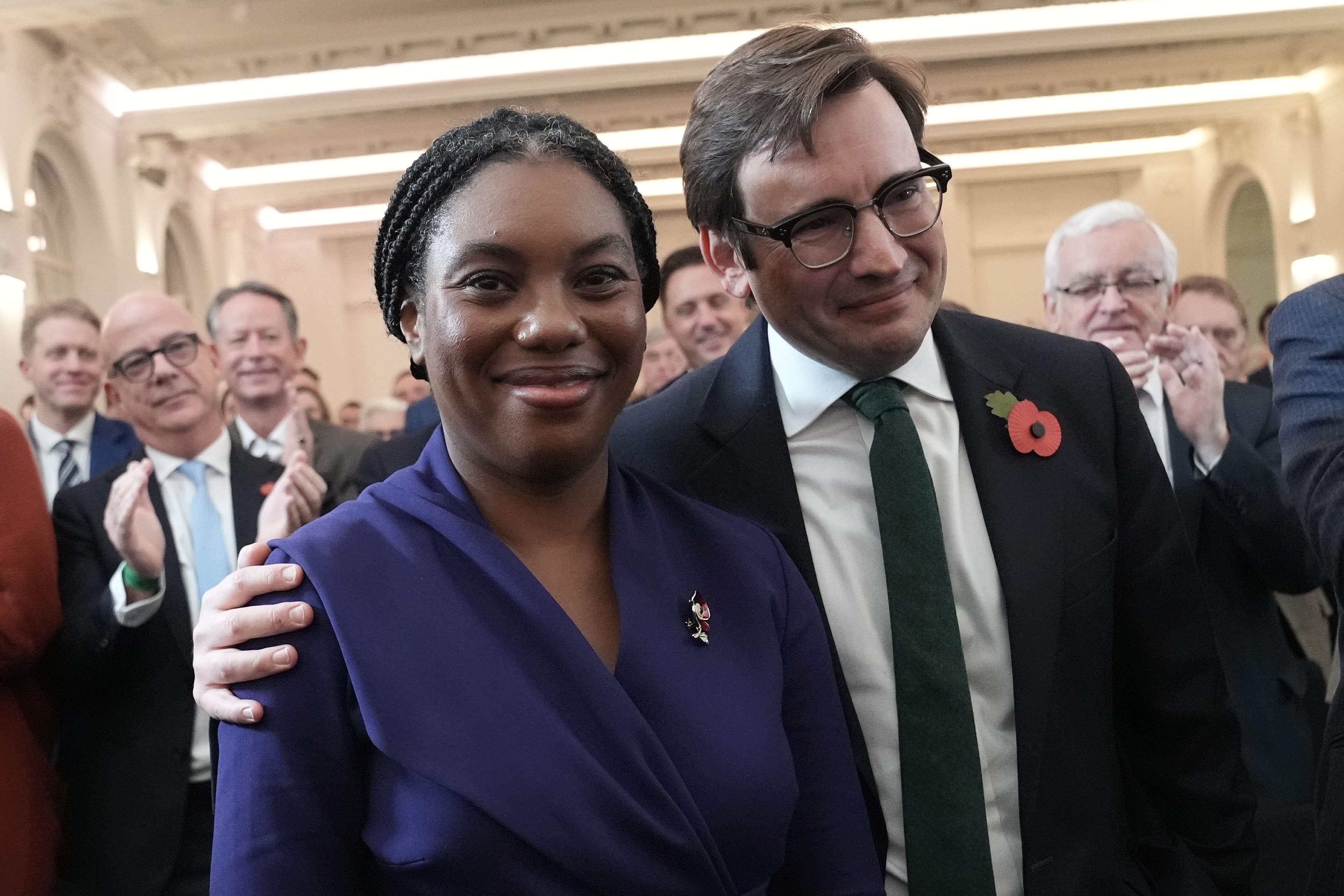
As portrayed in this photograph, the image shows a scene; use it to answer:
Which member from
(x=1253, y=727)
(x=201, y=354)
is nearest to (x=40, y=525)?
(x=201, y=354)

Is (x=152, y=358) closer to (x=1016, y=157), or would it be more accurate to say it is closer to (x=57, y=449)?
(x=57, y=449)

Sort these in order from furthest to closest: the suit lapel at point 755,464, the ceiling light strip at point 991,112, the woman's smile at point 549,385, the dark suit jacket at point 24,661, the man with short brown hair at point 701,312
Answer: the ceiling light strip at point 991,112, the man with short brown hair at point 701,312, the dark suit jacket at point 24,661, the suit lapel at point 755,464, the woman's smile at point 549,385

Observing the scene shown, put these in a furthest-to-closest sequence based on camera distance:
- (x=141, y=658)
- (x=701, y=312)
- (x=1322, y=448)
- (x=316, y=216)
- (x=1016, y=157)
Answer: (x=1016, y=157), (x=316, y=216), (x=701, y=312), (x=141, y=658), (x=1322, y=448)

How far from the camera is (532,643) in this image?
1.10 meters

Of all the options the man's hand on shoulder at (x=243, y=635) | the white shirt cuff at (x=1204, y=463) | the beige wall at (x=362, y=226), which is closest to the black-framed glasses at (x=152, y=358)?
the man's hand on shoulder at (x=243, y=635)

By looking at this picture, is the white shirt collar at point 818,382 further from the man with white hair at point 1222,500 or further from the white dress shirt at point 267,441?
the white dress shirt at point 267,441

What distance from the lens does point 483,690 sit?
106 cm

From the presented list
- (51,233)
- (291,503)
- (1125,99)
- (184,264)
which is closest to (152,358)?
(291,503)

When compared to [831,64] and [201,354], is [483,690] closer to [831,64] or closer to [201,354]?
[831,64]

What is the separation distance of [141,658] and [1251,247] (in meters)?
15.4

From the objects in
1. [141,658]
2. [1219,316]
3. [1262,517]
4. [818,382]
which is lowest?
[141,658]

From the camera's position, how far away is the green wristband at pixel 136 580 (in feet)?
7.59

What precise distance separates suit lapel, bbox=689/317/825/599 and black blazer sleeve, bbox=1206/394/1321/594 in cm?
118

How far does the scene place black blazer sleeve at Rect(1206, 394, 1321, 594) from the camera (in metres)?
2.24
